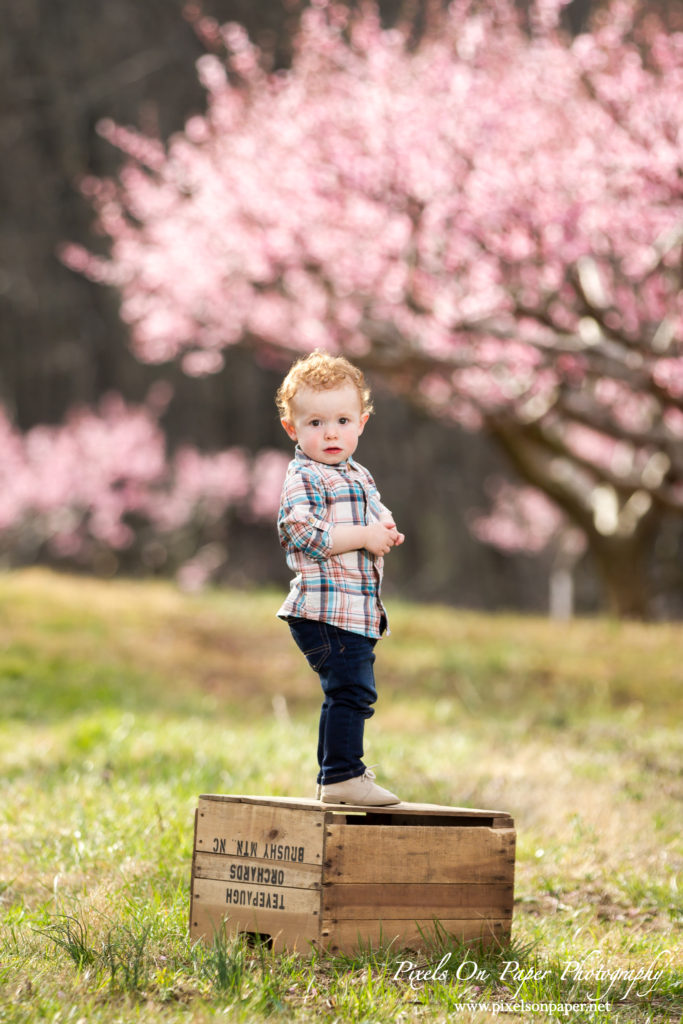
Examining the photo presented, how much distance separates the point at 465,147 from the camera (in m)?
10.2

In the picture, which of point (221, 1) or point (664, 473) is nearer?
point (664, 473)

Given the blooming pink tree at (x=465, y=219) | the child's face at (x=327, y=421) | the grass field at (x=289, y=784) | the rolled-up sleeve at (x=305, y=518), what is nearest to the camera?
the grass field at (x=289, y=784)

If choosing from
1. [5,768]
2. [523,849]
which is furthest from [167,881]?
[5,768]

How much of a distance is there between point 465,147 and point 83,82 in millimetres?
16516

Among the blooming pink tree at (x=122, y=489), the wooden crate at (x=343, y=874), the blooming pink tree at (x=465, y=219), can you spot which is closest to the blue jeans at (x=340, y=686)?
the wooden crate at (x=343, y=874)

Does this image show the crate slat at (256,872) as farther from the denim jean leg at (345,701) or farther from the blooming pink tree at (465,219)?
the blooming pink tree at (465,219)

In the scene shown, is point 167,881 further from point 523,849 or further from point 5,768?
point 5,768

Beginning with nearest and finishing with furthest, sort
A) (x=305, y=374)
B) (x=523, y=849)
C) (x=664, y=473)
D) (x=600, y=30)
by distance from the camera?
(x=305, y=374)
(x=523, y=849)
(x=600, y=30)
(x=664, y=473)

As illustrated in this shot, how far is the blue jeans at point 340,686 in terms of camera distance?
11.4ft

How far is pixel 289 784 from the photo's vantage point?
5.41 metres

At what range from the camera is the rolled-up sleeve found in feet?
11.4

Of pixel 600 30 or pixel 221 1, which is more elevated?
pixel 221 1

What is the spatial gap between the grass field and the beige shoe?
47 cm

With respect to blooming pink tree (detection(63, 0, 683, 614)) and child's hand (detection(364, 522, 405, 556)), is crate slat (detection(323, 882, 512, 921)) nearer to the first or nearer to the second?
child's hand (detection(364, 522, 405, 556))
